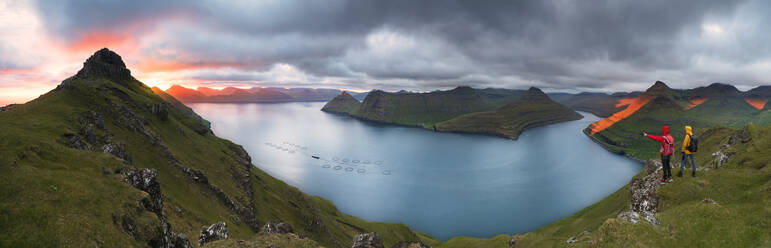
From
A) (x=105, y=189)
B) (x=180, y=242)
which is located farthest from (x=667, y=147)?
(x=105, y=189)

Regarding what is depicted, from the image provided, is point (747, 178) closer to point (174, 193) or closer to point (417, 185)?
point (174, 193)

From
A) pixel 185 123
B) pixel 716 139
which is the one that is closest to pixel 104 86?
pixel 185 123

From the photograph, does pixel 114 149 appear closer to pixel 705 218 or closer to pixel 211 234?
pixel 211 234

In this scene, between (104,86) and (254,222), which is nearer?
(254,222)

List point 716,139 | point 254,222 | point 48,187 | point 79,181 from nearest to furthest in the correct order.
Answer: point 48,187, point 79,181, point 254,222, point 716,139

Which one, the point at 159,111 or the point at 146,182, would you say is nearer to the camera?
the point at 146,182

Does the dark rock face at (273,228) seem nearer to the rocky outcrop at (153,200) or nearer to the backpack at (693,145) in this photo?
the rocky outcrop at (153,200)
